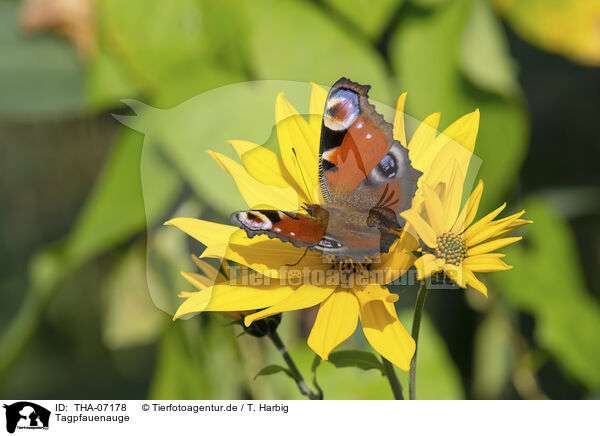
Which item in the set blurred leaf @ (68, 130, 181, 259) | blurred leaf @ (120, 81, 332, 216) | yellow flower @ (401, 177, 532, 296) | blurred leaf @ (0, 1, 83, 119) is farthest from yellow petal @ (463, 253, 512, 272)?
blurred leaf @ (0, 1, 83, 119)

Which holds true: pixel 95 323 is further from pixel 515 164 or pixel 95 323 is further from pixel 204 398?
pixel 515 164

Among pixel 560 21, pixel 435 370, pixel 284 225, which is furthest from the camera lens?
pixel 560 21

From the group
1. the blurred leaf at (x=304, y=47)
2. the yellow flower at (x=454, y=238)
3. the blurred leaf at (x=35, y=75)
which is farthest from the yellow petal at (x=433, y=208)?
the blurred leaf at (x=35, y=75)

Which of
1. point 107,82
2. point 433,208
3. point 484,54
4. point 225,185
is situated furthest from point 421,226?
point 107,82

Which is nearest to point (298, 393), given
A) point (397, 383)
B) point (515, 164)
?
point (397, 383)

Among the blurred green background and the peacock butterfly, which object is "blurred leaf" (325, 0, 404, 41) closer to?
the blurred green background

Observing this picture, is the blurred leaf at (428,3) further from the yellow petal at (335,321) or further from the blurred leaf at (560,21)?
the yellow petal at (335,321)

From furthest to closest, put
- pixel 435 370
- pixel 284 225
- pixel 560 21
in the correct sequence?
1. pixel 560 21
2. pixel 435 370
3. pixel 284 225
